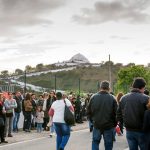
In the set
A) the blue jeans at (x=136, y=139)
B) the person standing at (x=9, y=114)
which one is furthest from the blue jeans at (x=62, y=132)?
the person standing at (x=9, y=114)

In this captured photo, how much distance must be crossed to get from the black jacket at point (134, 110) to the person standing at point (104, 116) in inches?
37.5

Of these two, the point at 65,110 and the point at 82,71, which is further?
the point at 82,71

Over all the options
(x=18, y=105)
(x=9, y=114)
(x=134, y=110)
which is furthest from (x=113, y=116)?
(x=18, y=105)

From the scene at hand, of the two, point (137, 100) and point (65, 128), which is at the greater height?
point (137, 100)

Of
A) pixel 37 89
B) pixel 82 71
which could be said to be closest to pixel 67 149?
pixel 37 89

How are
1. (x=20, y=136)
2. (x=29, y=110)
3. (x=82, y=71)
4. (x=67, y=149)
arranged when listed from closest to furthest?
(x=67, y=149) < (x=20, y=136) < (x=29, y=110) < (x=82, y=71)

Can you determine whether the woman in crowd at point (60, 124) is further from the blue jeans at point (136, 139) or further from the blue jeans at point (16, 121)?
the blue jeans at point (16, 121)

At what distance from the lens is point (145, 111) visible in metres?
9.19

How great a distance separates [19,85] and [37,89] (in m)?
6.91

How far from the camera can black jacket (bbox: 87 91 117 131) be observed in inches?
413

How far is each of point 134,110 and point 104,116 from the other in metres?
1.19

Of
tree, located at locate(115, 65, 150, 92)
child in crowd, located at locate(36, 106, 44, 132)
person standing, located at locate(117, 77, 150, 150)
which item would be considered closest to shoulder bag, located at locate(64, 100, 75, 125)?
person standing, located at locate(117, 77, 150, 150)

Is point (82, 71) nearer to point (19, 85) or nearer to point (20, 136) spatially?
point (19, 85)

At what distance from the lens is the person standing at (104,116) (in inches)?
414
